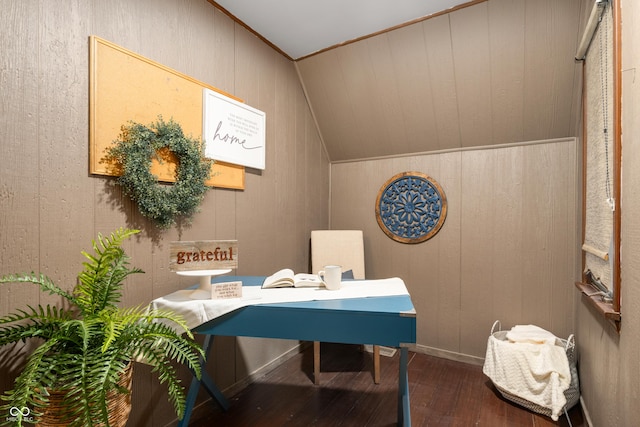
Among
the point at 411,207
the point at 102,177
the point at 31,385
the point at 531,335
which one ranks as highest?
the point at 102,177

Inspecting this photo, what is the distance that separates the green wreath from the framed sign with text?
0.15 m

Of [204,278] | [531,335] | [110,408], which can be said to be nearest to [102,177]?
[204,278]

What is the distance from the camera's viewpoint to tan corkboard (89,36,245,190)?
4.53ft

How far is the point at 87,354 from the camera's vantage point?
3.32 feet

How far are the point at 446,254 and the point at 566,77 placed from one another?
4.56 feet

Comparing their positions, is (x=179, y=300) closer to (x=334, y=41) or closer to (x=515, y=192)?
(x=334, y=41)

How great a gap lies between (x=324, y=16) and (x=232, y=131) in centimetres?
92

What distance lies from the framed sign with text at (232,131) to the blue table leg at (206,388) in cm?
105

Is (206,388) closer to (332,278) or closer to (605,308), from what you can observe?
(332,278)

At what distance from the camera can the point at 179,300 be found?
4.45ft

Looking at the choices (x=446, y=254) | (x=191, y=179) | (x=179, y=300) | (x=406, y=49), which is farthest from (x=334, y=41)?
(x=179, y=300)

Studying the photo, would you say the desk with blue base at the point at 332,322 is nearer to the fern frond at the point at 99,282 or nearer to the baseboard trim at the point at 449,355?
the fern frond at the point at 99,282

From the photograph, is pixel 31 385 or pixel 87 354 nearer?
pixel 31 385

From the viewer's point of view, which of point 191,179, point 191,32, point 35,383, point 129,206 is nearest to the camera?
point 35,383
